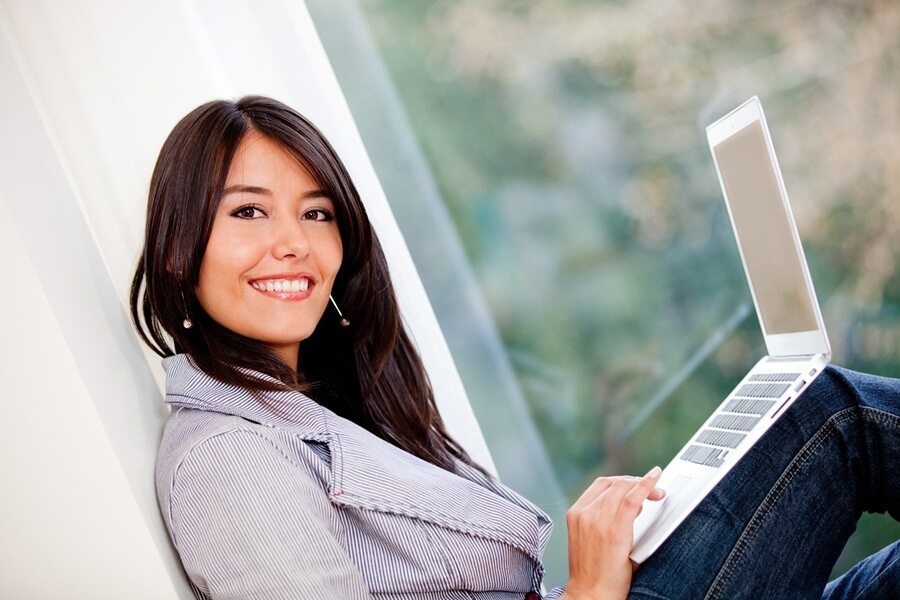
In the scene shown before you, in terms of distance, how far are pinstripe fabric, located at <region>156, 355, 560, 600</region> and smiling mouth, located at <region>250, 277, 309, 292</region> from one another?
15 cm

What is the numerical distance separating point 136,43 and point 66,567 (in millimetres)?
972

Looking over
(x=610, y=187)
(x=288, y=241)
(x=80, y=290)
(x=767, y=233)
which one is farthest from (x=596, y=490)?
(x=610, y=187)

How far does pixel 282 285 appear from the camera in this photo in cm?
129

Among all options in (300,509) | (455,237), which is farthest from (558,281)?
(300,509)

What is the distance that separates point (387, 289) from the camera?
1.52m

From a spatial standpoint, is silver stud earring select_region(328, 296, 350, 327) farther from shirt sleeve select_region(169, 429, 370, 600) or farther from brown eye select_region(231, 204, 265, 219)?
shirt sleeve select_region(169, 429, 370, 600)

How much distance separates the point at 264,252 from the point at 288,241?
0.04 meters

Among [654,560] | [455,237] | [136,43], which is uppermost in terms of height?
[136,43]

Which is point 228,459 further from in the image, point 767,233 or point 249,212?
point 767,233

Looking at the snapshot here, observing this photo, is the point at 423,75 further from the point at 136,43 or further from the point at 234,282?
the point at 234,282

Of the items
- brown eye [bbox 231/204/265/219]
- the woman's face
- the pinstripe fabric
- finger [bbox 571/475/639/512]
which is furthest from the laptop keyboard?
brown eye [bbox 231/204/265/219]

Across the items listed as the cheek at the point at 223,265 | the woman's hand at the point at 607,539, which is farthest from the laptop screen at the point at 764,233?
the cheek at the point at 223,265

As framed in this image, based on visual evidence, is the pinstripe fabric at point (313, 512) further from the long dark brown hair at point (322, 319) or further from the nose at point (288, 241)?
the nose at point (288, 241)

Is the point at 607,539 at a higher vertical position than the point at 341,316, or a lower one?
lower
